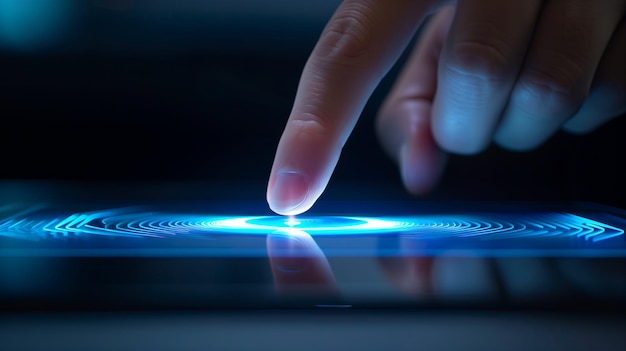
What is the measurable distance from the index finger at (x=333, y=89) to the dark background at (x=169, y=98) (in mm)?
370

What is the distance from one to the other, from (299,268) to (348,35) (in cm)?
51

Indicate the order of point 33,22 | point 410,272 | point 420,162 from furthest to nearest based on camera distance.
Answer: point 33,22
point 420,162
point 410,272

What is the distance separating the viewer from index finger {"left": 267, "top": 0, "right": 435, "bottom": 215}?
28.8 inches

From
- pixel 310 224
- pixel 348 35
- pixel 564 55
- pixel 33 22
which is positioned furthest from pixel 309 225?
pixel 33 22

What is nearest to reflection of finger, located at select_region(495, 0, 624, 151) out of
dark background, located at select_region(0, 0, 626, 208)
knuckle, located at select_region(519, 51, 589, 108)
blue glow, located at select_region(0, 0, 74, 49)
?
knuckle, located at select_region(519, 51, 589, 108)

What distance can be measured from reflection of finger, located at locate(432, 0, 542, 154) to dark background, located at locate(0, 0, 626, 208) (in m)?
0.37

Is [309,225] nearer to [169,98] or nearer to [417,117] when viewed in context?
[417,117]

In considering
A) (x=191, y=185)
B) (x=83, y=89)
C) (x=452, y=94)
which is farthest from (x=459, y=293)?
(x=83, y=89)

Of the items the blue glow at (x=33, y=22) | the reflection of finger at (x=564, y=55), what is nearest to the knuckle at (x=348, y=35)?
the reflection of finger at (x=564, y=55)

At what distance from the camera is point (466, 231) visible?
65 centimetres

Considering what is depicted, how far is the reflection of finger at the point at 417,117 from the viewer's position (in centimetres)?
98

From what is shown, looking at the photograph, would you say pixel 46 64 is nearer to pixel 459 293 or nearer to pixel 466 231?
pixel 466 231

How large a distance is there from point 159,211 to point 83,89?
1.62 ft

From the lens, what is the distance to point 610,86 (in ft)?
2.85
